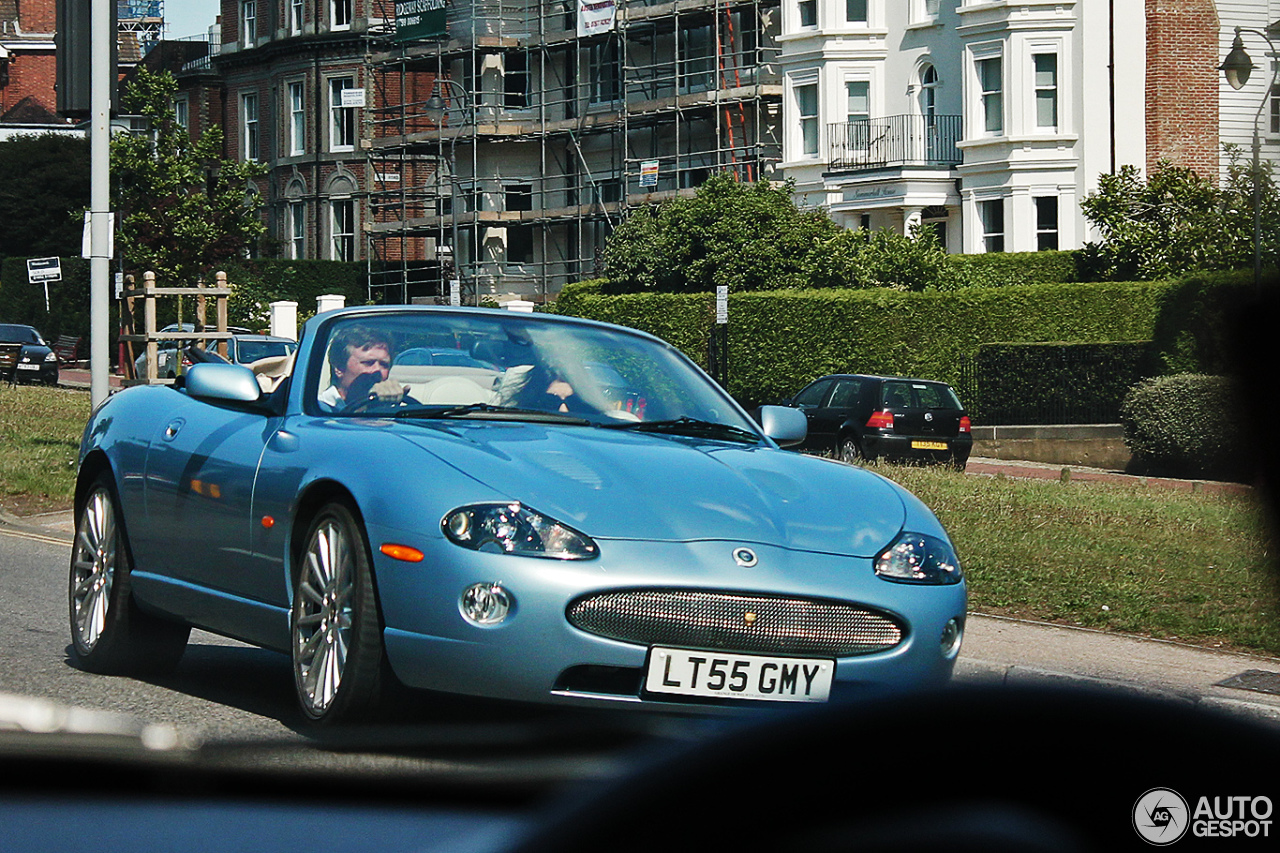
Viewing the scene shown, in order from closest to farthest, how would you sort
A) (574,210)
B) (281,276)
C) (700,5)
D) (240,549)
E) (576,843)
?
(576,843), (240,549), (700,5), (574,210), (281,276)

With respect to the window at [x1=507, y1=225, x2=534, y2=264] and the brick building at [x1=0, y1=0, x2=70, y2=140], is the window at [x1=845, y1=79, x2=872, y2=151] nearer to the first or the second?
the window at [x1=507, y1=225, x2=534, y2=264]

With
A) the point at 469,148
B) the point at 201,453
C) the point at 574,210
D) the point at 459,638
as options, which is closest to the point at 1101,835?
the point at 459,638

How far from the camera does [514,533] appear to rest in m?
5.13

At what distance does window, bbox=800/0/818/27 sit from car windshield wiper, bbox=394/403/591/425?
→ 157ft

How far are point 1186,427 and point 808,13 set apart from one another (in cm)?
2857

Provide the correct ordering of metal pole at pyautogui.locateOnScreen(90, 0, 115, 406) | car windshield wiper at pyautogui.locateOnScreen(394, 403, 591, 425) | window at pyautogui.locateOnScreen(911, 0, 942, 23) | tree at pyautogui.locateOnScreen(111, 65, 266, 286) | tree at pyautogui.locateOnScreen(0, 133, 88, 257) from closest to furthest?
car windshield wiper at pyautogui.locateOnScreen(394, 403, 591, 425), metal pole at pyautogui.locateOnScreen(90, 0, 115, 406), window at pyautogui.locateOnScreen(911, 0, 942, 23), tree at pyautogui.locateOnScreen(111, 65, 266, 286), tree at pyautogui.locateOnScreen(0, 133, 88, 257)

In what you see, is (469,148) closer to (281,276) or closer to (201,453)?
(281,276)

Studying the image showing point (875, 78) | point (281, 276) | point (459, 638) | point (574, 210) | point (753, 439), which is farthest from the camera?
point (281, 276)

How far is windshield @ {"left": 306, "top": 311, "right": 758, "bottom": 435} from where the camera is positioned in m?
6.44

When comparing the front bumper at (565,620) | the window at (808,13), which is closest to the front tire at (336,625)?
the front bumper at (565,620)

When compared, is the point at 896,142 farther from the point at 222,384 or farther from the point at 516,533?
the point at 516,533

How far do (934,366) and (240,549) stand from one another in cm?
3031

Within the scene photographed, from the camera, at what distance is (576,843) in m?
1.17

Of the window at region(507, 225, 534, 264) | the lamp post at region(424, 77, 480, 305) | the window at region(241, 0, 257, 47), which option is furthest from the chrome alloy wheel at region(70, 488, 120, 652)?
the window at region(241, 0, 257, 47)
